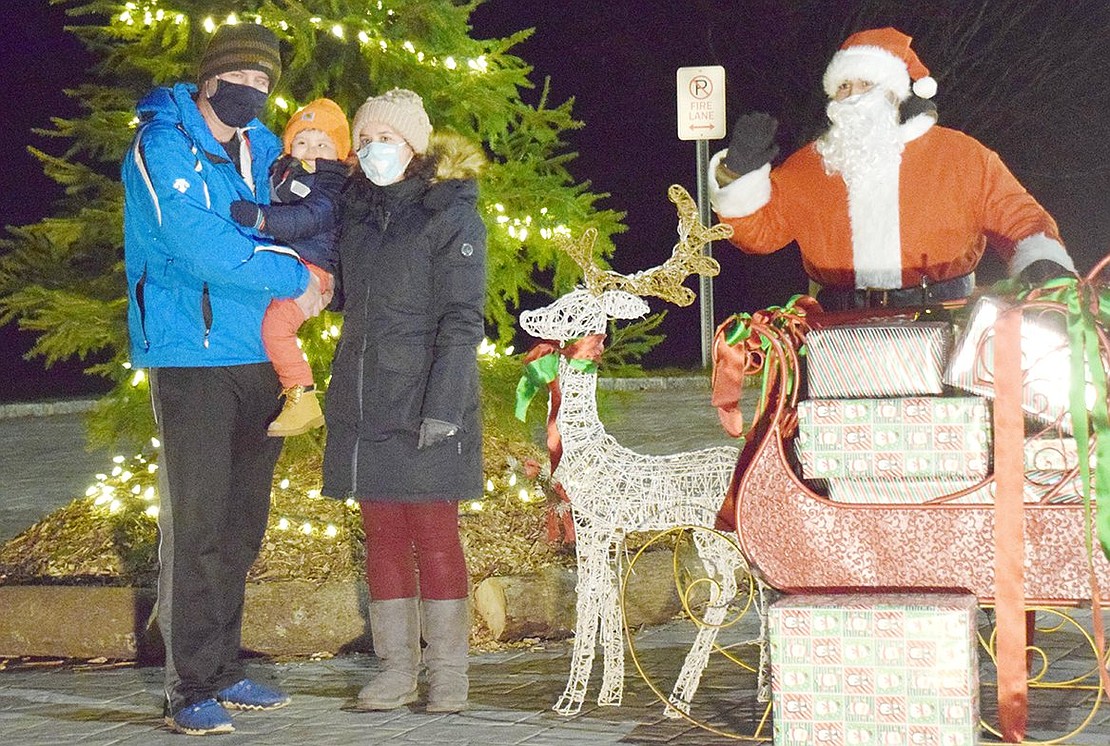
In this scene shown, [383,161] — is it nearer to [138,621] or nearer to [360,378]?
[360,378]

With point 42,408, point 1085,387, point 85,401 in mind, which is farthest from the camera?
point 85,401

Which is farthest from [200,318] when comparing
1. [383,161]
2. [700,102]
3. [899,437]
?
[700,102]

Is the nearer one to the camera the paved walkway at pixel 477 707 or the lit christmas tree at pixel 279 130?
the paved walkway at pixel 477 707

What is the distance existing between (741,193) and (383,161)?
3.82 ft

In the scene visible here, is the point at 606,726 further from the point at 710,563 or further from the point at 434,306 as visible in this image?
the point at 434,306

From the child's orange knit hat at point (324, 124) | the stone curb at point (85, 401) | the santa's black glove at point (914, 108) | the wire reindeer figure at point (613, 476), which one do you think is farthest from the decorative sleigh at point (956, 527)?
the stone curb at point (85, 401)

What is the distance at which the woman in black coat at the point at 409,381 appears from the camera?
5.05 m

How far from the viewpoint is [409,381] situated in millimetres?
5086

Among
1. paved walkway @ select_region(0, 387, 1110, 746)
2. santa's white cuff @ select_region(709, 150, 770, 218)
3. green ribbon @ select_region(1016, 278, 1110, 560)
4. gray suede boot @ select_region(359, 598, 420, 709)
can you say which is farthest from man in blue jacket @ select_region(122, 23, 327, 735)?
green ribbon @ select_region(1016, 278, 1110, 560)

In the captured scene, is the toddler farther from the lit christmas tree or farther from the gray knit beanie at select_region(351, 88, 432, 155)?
the lit christmas tree

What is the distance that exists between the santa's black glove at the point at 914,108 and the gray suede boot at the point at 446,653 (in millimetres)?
2160

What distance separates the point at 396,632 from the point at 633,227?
22.5m

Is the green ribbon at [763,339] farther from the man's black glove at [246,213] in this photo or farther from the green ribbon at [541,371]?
the man's black glove at [246,213]

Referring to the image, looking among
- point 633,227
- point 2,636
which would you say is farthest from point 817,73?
point 2,636
